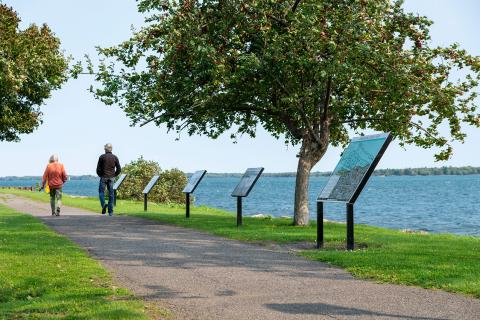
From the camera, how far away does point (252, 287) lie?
851cm

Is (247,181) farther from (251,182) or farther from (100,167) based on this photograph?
(100,167)

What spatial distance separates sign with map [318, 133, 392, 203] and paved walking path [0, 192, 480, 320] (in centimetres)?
179

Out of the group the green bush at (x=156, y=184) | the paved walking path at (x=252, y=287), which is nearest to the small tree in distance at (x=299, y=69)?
the paved walking path at (x=252, y=287)

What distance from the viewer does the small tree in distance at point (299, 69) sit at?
17922 millimetres

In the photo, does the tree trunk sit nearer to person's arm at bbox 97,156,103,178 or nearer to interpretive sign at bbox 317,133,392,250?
person's arm at bbox 97,156,103,178

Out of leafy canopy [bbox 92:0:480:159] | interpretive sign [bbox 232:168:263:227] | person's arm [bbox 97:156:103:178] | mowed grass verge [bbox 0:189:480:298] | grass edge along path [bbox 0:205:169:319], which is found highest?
leafy canopy [bbox 92:0:480:159]

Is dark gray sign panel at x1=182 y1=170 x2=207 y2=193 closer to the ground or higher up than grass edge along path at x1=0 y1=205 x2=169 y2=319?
higher up

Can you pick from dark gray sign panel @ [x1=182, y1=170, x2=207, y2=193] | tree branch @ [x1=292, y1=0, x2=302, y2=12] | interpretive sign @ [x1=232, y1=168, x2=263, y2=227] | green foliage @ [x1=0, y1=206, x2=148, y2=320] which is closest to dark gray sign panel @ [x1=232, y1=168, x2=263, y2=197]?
interpretive sign @ [x1=232, y1=168, x2=263, y2=227]

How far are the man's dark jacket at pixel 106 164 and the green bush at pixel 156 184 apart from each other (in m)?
22.0

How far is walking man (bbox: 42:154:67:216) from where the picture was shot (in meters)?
22.7

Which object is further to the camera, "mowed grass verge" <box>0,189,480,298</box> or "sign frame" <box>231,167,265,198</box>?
"sign frame" <box>231,167,265,198</box>

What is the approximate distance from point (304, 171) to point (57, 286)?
13.3m

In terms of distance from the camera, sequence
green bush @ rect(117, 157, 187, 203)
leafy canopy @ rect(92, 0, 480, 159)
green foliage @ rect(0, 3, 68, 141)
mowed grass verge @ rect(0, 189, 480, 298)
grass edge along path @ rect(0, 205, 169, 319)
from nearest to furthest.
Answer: grass edge along path @ rect(0, 205, 169, 319) → mowed grass verge @ rect(0, 189, 480, 298) → leafy canopy @ rect(92, 0, 480, 159) → green foliage @ rect(0, 3, 68, 141) → green bush @ rect(117, 157, 187, 203)

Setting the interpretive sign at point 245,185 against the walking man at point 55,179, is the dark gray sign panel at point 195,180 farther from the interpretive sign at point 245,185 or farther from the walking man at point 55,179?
the walking man at point 55,179
